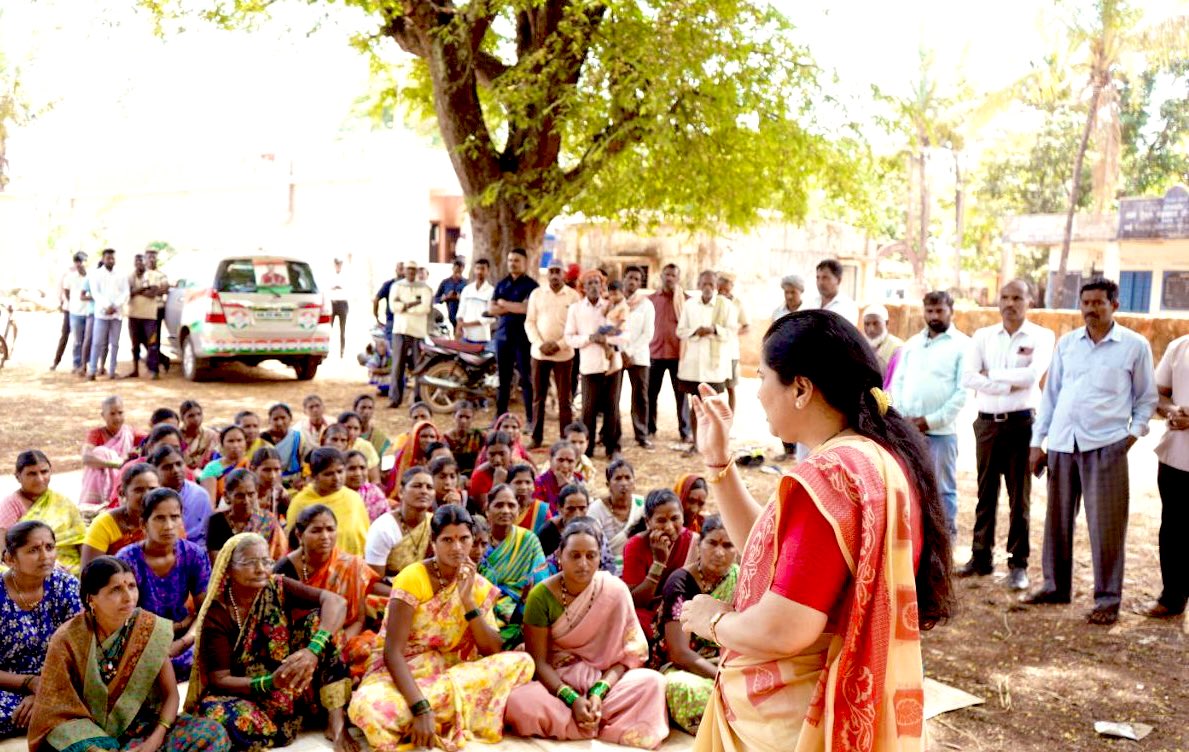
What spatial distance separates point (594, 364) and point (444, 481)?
147 inches

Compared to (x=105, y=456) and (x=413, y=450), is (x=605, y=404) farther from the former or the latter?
(x=105, y=456)

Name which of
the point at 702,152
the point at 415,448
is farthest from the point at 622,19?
the point at 415,448

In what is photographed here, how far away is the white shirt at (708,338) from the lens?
9.84m

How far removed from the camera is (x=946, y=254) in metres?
35.3

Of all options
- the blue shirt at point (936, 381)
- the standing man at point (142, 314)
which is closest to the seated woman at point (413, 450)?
the blue shirt at point (936, 381)

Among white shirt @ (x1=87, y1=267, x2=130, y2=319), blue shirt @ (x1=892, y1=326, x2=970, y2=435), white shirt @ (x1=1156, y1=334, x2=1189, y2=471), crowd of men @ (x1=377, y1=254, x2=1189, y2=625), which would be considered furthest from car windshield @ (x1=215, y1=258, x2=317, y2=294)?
white shirt @ (x1=1156, y1=334, x2=1189, y2=471)

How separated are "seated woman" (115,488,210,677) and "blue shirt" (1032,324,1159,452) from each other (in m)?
4.20

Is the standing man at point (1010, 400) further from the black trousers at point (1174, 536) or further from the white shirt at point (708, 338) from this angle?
the white shirt at point (708, 338)

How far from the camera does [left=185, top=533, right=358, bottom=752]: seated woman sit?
4059mm

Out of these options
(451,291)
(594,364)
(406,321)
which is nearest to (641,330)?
(594,364)

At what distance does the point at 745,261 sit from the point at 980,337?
12190 millimetres

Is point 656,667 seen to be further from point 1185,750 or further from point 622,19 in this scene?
point 622,19

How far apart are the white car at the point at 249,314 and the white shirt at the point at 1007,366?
9.40 m

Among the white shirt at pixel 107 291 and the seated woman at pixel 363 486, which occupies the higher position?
the white shirt at pixel 107 291
